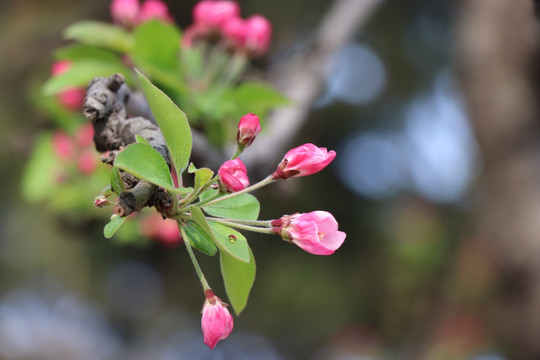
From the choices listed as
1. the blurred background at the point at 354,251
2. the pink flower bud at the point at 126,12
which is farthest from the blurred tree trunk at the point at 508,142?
the pink flower bud at the point at 126,12

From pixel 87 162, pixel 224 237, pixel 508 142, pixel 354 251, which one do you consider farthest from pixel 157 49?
pixel 354 251

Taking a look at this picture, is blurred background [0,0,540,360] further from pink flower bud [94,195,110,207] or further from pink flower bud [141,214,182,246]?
pink flower bud [94,195,110,207]

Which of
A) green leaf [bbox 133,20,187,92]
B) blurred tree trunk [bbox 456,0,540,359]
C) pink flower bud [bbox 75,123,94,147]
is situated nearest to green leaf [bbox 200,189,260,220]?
green leaf [bbox 133,20,187,92]

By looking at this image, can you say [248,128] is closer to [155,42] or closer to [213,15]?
[155,42]

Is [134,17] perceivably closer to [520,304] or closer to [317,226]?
[317,226]

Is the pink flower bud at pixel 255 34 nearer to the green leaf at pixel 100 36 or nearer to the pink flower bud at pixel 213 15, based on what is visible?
the pink flower bud at pixel 213 15

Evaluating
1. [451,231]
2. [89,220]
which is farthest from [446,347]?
[89,220]
